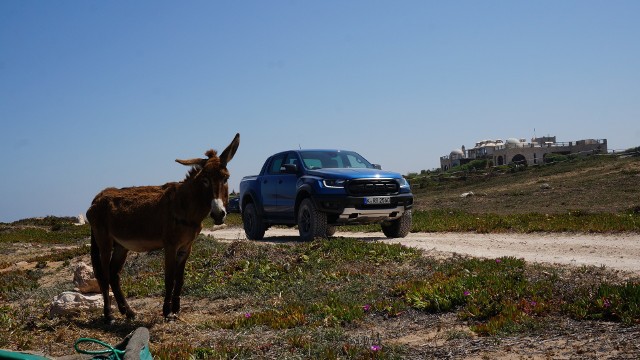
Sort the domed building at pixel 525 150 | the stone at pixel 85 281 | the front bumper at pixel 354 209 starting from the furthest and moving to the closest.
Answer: the domed building at pixel 525 150
the front bumper at pixel 354 209
the stone at pixel 85 281

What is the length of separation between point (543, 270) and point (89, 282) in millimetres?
7883

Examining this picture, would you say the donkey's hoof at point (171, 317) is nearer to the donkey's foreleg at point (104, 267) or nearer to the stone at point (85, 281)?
the donkey's foreleg at point (104, 267)

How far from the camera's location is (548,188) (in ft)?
118

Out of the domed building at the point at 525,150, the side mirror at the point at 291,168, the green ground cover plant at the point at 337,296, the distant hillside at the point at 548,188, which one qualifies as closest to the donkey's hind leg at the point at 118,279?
the green ground cover plant at the point at 337,296

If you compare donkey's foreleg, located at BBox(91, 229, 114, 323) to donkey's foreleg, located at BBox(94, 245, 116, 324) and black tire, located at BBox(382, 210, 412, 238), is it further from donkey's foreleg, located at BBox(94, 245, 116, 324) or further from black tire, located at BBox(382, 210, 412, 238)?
black tire, located at BBox(382, 210, 412, 238)

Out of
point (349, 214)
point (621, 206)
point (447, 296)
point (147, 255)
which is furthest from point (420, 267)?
point (621, 206)

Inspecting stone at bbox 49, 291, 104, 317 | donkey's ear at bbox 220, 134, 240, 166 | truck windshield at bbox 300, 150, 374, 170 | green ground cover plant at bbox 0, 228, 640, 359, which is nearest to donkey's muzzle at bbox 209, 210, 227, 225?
donkey's ear at bbox 220, 134, 240, 166

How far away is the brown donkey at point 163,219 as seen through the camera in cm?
806

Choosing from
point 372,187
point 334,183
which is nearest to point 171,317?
point 334,183

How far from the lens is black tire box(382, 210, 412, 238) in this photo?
1766 cm

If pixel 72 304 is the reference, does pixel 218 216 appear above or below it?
above

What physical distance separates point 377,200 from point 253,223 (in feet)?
15.9

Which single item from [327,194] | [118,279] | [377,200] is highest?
[327,194]

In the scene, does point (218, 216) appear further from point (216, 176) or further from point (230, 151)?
point (230, 151)
